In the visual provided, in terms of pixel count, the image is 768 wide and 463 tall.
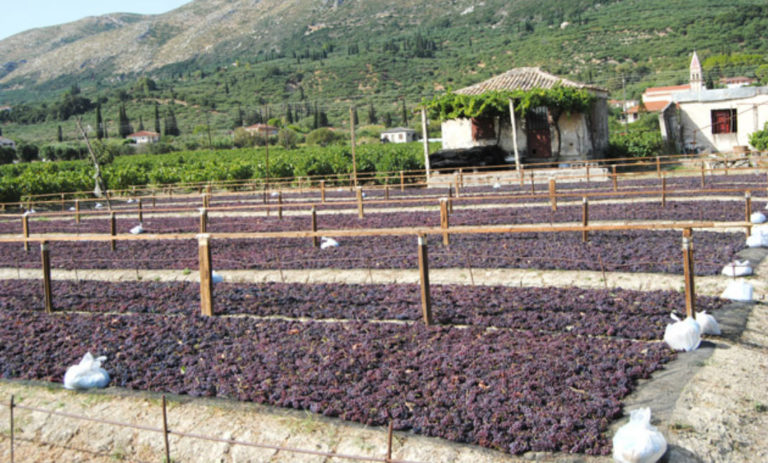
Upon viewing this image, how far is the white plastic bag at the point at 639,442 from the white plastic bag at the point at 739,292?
4.99 metres

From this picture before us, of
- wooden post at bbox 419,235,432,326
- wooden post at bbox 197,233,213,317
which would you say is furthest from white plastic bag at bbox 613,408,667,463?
wooden post at bbox 197,233,213,317

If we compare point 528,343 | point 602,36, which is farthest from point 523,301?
point 602,36

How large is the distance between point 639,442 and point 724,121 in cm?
3866

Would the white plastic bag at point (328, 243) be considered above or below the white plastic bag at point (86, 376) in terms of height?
above

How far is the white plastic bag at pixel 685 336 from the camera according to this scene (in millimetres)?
7582

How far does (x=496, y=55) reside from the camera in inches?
4998

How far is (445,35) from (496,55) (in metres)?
47.4

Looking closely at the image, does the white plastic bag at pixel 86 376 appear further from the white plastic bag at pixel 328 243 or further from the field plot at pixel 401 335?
the white plastic bag at pixel 328 243

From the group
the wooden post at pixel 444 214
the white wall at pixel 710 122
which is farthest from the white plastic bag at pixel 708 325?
the white wall at pixel 710 122

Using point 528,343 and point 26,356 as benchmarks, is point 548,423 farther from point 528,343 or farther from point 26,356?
point 26,356

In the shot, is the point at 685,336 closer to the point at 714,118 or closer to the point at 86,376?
the point at 86,376

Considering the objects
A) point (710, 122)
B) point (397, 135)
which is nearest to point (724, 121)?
point (710, 122)

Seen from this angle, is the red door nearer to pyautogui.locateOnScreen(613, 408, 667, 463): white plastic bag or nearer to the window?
the window

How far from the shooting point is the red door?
36.0 m
